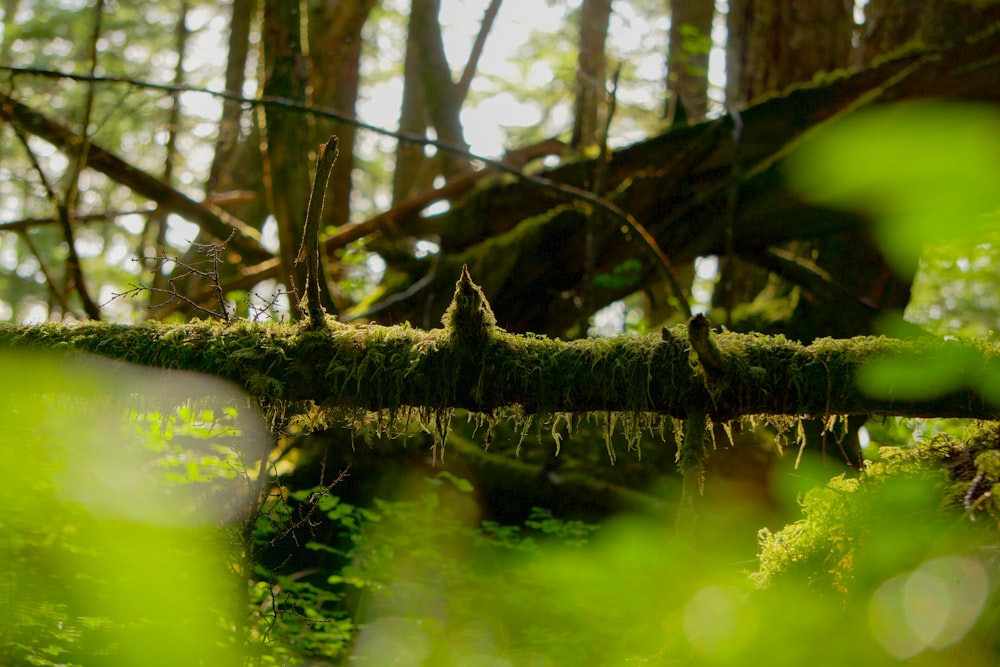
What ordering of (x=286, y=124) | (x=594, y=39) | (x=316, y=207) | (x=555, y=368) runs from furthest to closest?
(x=594, y=39), (x=286, y=124), (x=555, y=368), (x=316, y=207)

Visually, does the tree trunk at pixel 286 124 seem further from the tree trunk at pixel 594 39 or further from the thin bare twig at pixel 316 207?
the tree trunk at pixel 594 39

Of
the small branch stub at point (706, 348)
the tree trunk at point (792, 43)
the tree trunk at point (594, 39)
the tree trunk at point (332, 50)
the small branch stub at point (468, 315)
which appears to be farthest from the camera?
the tree trunk at point (594, 39)

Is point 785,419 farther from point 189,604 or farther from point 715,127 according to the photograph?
point 715,127

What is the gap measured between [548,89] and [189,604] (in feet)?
46.8

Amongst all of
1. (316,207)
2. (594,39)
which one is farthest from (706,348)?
(594,39)

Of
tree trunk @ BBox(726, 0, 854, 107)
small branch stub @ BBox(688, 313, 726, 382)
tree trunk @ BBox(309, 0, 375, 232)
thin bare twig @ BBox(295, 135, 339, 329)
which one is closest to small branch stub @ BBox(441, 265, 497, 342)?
thin bare twig @ BBox(295, 135, 339, 329)

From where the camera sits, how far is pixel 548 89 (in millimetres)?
16094

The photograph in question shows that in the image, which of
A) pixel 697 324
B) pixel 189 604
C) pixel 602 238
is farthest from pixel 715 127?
pixel 189 604

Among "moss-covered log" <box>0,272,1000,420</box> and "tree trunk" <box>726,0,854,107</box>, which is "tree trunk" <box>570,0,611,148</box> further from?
"moss-covered log" <box>0,272,1000,420</box>

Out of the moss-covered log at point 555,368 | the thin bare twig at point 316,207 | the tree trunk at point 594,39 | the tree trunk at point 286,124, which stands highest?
the tree trunk at point 594,39

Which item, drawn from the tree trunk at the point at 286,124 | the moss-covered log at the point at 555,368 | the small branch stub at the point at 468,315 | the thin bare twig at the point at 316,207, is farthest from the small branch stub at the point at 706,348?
the tree trunk at the point at 286,124

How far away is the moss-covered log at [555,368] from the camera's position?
264 cm

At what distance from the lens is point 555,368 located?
111 inches

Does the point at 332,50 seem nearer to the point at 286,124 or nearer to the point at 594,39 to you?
the point at 286,124
